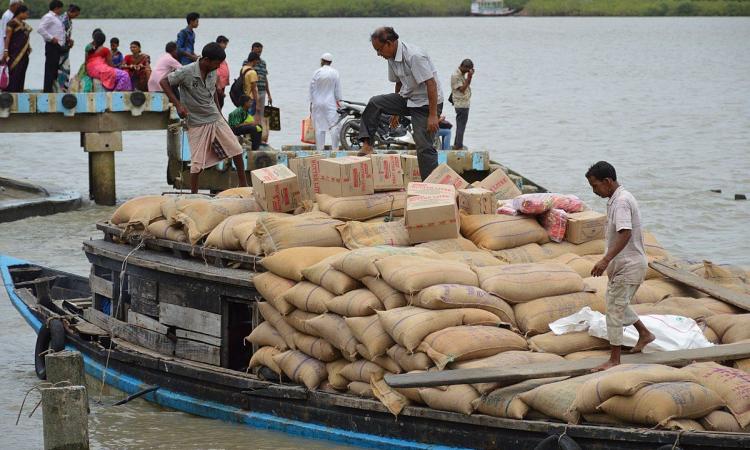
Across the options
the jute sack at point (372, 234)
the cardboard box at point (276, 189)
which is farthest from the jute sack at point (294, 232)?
→ the cardboard box at point (276, 189)

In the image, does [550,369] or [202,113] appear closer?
[550,369]

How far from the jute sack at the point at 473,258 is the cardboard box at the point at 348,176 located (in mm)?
1159

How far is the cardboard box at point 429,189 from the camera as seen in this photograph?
8758 millimetres

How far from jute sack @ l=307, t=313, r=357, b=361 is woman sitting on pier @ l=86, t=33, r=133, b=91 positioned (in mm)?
10416

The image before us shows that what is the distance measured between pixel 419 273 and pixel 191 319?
225 centimetres

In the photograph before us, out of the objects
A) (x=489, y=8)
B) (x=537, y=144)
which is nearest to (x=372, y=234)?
(x=537, y=144)

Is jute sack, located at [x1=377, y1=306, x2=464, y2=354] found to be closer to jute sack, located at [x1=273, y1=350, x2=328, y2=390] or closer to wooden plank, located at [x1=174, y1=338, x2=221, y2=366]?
jute sack, located at [x1=273, y1=350, x2=328, y2=390]

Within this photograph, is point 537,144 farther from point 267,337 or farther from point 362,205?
point 267,337

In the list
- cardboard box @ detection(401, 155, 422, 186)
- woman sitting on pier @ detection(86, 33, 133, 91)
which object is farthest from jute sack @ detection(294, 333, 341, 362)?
woman sitting on pier @ detection(86, 33, 133, 91)

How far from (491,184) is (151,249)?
271 cm

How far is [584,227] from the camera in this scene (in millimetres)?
8891

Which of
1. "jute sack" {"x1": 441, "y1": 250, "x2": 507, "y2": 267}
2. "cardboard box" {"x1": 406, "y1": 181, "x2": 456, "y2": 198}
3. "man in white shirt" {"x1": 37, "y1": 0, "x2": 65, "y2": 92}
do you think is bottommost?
"jute sack" {"x1": 441, "y1": 250, "x2": 507, "y2": 267}

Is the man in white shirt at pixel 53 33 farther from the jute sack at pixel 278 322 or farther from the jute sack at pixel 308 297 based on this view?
the jute sack at pixel 308 297

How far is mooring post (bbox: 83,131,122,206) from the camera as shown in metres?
18.4
